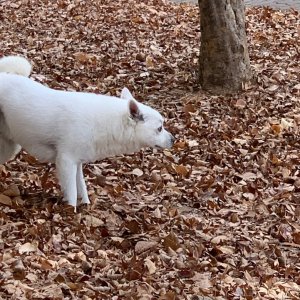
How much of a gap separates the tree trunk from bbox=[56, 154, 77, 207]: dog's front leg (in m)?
3.76

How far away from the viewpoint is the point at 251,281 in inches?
188

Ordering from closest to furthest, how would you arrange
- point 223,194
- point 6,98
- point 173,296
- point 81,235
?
point 173,296 → point 81,235 → point 6,98 → point 223,194

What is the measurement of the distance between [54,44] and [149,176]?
5174 mm

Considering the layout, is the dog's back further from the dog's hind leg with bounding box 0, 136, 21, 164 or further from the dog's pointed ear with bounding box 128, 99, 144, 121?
the dog's pointed ear with bounding box 128, 99, 144, 121

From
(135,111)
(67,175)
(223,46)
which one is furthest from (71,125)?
(223,46)

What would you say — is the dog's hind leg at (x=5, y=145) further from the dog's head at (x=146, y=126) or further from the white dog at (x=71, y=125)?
the dog's head at (x=146, y=126)

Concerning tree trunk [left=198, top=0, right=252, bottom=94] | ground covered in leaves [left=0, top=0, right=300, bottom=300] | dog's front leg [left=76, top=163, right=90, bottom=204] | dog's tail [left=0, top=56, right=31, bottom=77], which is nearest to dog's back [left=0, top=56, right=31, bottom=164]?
dog's tail [left=0, top=56, right=31, bottom=77]

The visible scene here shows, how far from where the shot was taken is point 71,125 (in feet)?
17.6

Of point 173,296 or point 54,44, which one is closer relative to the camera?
point 173,296

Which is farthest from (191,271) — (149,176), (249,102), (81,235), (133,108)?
(249,102)

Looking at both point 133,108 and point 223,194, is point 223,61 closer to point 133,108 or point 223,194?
point 223,194

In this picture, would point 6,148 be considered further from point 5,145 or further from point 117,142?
point 117,142

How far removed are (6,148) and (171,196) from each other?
4.86ft

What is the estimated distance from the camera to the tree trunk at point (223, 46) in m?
8.75
